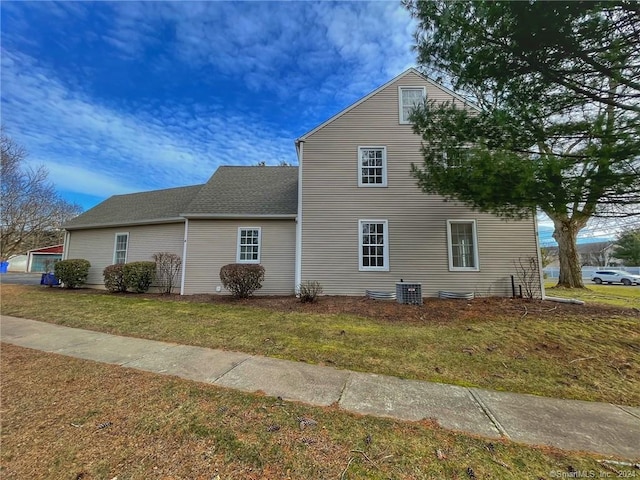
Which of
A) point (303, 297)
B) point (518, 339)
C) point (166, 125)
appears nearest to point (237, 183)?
point (166, 125)

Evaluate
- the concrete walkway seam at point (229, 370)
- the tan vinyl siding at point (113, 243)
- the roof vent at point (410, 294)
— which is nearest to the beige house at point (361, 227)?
the tan vinyl siding at point (113, 243)

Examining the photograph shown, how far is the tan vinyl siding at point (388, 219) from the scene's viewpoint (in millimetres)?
10289

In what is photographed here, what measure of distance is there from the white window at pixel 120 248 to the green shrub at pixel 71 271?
1.39 meters

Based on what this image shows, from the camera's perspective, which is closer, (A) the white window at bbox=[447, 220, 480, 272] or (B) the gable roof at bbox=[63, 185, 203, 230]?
(A) the white window at bbox=[447, 220, 480, 272]

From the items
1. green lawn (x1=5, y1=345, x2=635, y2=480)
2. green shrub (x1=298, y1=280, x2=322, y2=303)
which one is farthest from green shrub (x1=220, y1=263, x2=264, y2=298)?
green lawn (x1=5, y1=345, x2=635, y2=480)

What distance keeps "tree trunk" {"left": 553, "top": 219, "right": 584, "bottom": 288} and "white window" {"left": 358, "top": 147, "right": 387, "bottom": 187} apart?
1134 centimetres

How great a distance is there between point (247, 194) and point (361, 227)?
5.36 metres

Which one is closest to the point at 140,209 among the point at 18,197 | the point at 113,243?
the point at 113,243

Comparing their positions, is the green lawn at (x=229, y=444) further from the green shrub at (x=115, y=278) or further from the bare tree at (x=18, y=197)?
the bare tree at (x=18, y=197)

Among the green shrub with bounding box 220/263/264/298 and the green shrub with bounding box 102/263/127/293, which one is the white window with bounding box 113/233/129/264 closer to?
the green shrub with bounding box 102/263/127/293

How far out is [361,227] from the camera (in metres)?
10.7

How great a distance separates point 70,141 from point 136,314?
14379mm

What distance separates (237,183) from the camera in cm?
1345

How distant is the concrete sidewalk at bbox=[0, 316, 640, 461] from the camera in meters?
2.72
